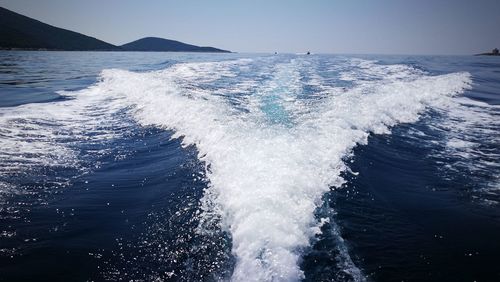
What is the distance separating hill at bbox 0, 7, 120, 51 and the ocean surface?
10236cm

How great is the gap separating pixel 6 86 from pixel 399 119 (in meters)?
21.3

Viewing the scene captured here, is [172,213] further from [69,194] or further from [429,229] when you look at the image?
[429,229]

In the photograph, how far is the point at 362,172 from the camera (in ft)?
21.0

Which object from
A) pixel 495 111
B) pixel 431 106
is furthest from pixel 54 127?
pixel 495 111

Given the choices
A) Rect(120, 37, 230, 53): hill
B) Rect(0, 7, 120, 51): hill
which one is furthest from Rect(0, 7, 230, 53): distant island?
Rect(120, 37, 230, 53): hill

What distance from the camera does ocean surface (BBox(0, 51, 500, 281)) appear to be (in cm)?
359

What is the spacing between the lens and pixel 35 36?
110 m

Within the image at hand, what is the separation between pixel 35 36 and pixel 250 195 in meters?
139

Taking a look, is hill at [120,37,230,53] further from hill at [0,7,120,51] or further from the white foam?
the white foam

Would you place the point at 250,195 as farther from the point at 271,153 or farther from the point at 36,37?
the point at 36,37

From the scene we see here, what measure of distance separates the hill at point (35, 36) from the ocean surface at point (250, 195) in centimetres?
10236

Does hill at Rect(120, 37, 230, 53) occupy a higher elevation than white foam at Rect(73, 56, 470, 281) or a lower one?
higher

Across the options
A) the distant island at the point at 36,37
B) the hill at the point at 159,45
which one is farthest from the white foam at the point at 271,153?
the hill at the point at 159,45

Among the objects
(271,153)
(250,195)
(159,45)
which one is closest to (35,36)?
(159,45)
